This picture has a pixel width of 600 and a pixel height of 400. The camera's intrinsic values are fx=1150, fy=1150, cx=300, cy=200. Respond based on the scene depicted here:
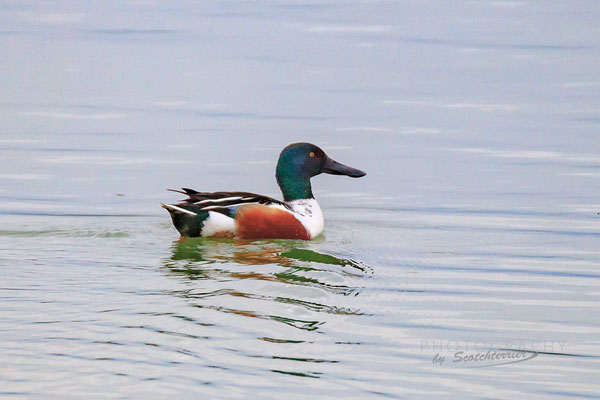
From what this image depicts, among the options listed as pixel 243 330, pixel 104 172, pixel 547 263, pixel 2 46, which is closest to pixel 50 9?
pixel 2 46

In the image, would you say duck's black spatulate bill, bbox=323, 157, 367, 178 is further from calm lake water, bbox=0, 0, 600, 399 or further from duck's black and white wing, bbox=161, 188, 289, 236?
duck's black and white wing, bbox=161, 188, 289, 236

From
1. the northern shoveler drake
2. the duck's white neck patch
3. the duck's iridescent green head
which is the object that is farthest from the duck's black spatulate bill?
the northern shoveler drake

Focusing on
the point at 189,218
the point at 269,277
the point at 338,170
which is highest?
Answer: the point at 338,170

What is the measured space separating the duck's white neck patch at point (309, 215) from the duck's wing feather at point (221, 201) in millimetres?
372

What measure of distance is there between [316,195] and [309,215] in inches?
93.3

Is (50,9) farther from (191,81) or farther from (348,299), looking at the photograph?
(348,299)

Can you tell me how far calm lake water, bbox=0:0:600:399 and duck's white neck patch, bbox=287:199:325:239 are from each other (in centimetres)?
25

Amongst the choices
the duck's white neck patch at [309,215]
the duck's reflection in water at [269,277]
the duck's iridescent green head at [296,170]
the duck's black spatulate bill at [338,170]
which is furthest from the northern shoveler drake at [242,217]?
the duck's black spatulate bill at [338,170]

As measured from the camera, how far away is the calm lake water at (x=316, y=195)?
6.57 m

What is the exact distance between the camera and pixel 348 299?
8141 millimetres

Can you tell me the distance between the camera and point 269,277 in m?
8.74

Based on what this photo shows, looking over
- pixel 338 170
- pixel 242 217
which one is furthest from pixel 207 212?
pixel 338 170

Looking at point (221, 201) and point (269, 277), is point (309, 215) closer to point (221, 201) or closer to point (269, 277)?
point (221, 201)

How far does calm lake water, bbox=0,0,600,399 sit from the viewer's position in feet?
21.6
